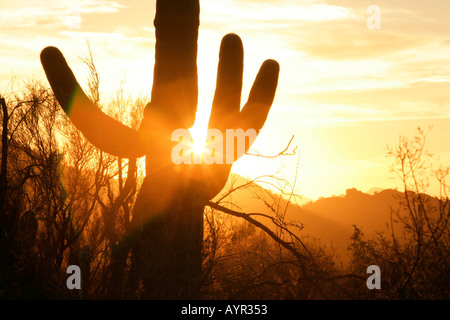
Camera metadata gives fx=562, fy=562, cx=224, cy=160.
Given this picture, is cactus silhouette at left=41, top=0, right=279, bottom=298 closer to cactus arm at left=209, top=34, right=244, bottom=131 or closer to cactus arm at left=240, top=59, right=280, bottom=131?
cactus arm at left=209, top=34, right=244, bottom=131

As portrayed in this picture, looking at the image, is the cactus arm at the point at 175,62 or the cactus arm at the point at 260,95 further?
the cactus arm at the point at 260,95

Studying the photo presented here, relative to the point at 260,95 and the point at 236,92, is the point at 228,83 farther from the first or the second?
the point at 260,95

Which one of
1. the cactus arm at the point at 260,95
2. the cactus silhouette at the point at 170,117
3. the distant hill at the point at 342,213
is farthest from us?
the distant hill at the point at 342,213

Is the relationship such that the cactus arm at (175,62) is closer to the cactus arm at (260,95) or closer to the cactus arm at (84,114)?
the cactus arm at (84,114)

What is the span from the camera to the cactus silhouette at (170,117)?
7605 millimetres

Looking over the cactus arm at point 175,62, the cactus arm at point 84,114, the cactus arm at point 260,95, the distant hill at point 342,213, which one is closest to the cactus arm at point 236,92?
the cactus arm at point 260,95

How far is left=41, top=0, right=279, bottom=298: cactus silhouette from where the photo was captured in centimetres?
761

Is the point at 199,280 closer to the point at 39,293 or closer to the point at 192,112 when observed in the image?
the point at 39,293

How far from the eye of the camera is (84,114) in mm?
7645

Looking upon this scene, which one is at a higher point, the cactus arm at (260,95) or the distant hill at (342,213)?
the distant hill at (342,213)

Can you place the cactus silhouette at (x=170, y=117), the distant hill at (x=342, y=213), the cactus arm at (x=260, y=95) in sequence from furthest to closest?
1. the distant hill at (x=342, y=213)
2. the cactus arm at (x=260, y=95)
3. the cactus silhouette at (x=170, y=117)

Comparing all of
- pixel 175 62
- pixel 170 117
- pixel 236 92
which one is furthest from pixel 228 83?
pixel 170 117
